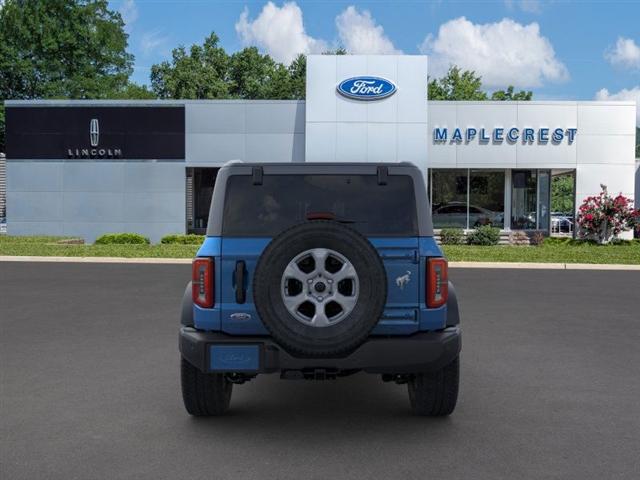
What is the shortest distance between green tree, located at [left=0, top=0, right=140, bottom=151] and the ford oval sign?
32.2m

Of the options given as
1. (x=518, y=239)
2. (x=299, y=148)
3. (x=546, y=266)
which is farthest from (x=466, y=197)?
(x=546, y=266)

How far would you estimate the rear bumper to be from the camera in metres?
4.64

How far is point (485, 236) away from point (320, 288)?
75.8 feet

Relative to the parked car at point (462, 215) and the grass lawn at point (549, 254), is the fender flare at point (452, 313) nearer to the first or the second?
the grass lawn at point (549, 254)

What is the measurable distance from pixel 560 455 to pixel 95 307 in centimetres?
863

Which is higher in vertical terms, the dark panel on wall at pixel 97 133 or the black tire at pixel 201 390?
the dark panel on wall at pixel 97 133

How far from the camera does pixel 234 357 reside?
15.4ft

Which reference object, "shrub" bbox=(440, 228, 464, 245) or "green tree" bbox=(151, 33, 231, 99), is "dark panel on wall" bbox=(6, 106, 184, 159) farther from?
"green tree" bbox=(151, 33, 231, 99)

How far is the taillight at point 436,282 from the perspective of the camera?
4.83 m

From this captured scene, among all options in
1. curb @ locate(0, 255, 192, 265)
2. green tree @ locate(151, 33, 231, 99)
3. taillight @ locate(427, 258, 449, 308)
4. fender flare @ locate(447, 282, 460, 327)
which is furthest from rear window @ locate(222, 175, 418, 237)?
green tree @ locate(151, 33, 231, 99)

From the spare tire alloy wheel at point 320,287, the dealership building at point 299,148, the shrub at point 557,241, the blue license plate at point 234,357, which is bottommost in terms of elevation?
the shrub at point 557,241

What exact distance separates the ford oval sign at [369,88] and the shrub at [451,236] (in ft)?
18.2

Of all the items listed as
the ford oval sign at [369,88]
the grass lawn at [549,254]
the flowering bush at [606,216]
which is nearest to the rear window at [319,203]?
the grass lawn at [549,254]

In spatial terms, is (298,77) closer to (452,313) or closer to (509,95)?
(509,95)
